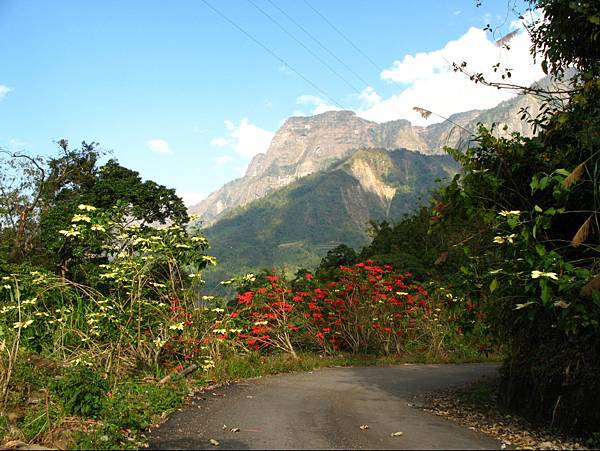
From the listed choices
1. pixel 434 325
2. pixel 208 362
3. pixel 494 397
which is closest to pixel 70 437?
pixel 208 362

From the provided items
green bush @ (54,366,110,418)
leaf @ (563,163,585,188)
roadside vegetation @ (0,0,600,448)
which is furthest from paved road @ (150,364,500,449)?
leaf @ (563,163,585,188)

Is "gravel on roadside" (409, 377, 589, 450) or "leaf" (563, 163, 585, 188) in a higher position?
"leaf" (563, 163, 585, 188)

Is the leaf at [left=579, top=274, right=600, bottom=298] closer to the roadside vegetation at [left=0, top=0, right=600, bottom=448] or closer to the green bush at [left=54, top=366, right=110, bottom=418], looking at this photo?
the roadside vegetation at [left=0, top=0, right=600, bottom=448]

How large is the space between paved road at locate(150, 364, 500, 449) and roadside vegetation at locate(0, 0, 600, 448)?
23.8 inches

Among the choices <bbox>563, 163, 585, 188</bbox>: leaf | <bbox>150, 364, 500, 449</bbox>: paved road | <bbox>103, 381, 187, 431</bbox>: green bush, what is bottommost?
<bbox>150, 364, 500, 449</bbox>: paved road

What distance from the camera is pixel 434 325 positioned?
55.7 feet

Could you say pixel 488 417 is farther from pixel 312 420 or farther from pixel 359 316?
pixel 359 316

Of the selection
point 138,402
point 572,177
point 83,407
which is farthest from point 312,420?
point 572,177

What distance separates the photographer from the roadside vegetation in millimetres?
5980

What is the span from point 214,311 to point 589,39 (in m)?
8.51

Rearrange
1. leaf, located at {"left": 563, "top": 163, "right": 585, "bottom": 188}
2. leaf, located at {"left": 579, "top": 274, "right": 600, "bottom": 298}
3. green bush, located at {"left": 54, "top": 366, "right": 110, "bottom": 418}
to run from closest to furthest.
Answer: leaf, located at {"left": 579, "top": 274, "right": 600, "bottom": 298} → leaf, located at {"left": 563, "top": 163, "right": 585, "bottom": 188} → green bush, located at {"left": 54, "top": 366, "right": 110, "bottom": 418}

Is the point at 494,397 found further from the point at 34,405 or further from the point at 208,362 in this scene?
the point at 34,405

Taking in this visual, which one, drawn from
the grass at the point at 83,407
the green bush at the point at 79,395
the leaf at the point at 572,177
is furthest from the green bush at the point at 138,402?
the leaf at the point at 572,177

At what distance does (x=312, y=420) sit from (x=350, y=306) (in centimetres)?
940
